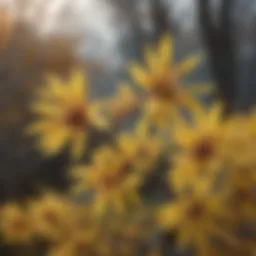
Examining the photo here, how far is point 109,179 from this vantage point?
980 millimetres

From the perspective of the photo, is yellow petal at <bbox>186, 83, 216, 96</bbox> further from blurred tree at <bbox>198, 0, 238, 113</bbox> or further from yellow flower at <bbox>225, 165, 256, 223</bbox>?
yellow flower at <bbox>225, 165, 256, 223</bbox>

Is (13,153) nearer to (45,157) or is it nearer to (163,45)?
(45,157)

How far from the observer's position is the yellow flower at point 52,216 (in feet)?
3.24

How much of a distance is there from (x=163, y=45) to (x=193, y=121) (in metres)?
0.12

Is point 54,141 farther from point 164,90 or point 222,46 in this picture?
point 222,46

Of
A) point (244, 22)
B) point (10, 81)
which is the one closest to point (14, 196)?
point (10, 81)

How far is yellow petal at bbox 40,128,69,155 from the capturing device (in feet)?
3.24

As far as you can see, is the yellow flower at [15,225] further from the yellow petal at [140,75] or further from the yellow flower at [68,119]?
the yellow petal at [140,75]

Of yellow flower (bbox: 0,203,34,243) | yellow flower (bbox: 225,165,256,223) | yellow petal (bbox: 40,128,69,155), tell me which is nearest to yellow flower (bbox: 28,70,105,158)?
yellow petal (bbox: 40,128,69,155)

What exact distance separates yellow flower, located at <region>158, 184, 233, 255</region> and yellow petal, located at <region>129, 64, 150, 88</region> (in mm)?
172

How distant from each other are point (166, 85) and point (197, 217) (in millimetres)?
202

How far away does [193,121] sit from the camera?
0.97m

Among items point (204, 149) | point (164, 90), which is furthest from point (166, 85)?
point (204, 149)

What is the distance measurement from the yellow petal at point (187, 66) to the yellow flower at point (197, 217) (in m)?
0.17
